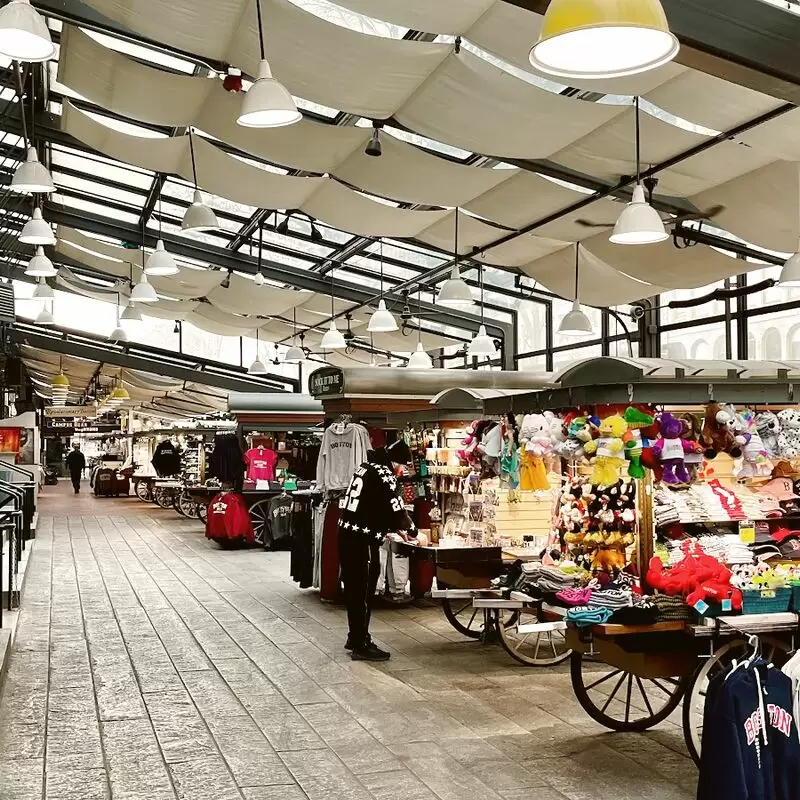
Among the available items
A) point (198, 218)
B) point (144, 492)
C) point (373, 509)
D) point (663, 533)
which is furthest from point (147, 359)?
point (663, 533)

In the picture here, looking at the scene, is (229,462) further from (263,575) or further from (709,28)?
(709,28)

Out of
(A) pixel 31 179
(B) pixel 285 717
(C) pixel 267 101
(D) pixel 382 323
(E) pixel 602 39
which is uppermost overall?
(A) pixel 31 179

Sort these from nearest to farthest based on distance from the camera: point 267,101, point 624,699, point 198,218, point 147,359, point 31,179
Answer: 1. point 267,101
2. point 624,699
3. point 31,179
4. point 198,218
5. point 147,359

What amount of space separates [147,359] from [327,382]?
1347cm

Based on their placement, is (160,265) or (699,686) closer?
A: (699,686)

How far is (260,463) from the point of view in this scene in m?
15.3

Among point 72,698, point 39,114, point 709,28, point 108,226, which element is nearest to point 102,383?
point 108,226

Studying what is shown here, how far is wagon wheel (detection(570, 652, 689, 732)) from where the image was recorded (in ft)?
18.1

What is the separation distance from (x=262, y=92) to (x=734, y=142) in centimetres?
408

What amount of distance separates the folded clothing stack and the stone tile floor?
709mm

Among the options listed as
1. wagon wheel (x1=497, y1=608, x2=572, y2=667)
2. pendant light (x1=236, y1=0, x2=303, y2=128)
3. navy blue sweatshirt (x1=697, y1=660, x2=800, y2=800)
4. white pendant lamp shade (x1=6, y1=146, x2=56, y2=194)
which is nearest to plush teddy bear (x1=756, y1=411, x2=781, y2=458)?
wagon wheel (x1=497, y1=608, x2=572, y2=667)

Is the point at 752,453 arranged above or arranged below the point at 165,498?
above

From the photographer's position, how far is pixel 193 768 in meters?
4.93

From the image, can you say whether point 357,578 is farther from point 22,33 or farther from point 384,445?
point 22,33
